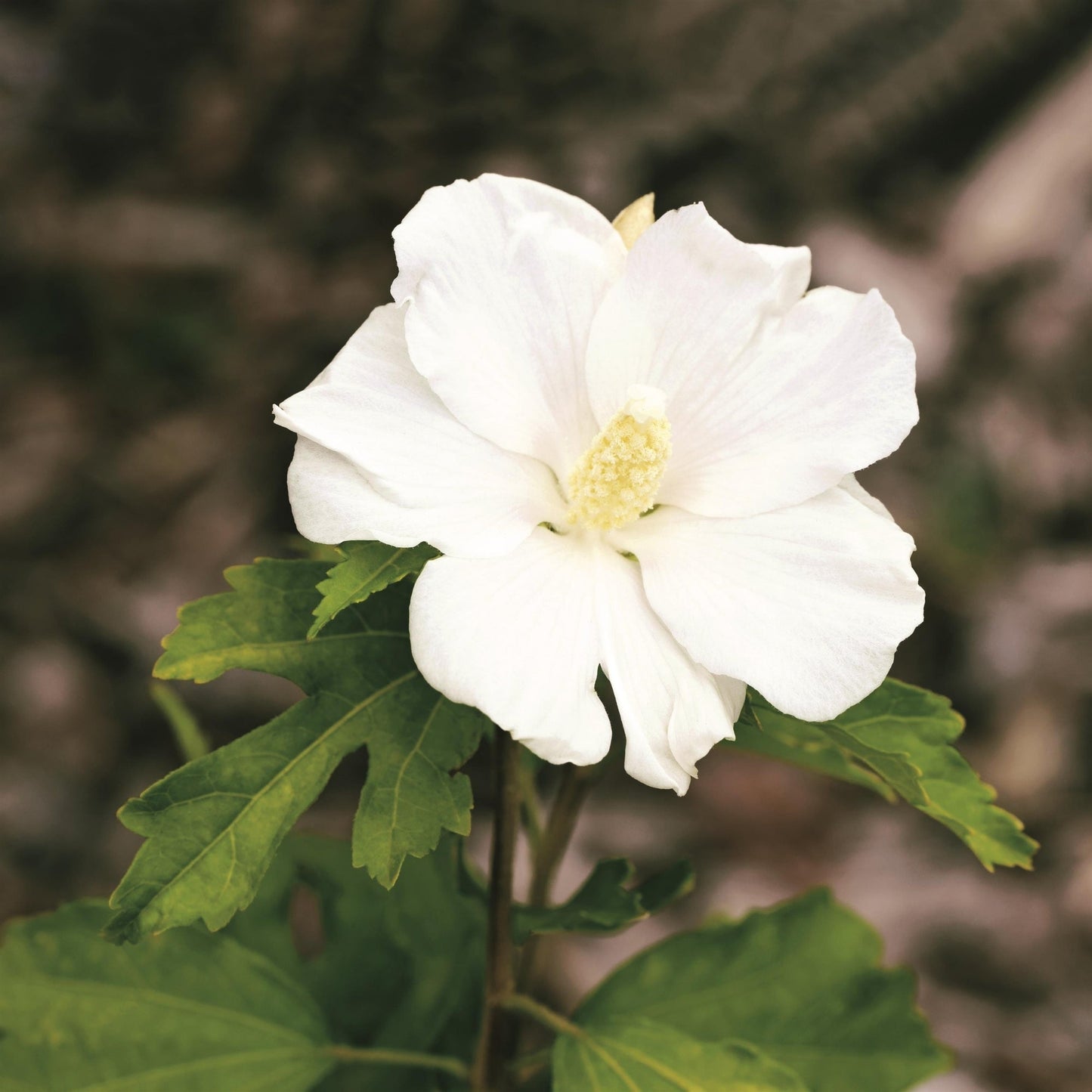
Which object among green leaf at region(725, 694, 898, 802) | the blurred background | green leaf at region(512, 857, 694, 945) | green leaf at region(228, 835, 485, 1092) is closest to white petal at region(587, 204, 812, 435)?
green leaf at region(725, 694, 898, 802)

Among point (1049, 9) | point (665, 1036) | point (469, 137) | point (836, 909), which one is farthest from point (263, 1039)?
point (1049, 9)

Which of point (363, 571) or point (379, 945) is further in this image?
point (379, 945)

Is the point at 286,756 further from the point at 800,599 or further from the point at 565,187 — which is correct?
the point at 565,187

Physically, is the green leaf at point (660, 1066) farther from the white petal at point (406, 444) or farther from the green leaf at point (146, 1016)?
the white petal at point (406, 444)

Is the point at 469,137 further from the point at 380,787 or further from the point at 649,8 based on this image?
the point at 380,787

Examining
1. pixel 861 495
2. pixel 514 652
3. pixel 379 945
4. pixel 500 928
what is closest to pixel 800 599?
pixel 861 495
